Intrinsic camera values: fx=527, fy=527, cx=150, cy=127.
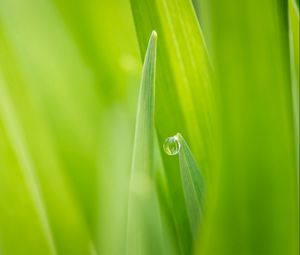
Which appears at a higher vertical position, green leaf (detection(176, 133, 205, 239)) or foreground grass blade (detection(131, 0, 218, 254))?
foreground grass blade (detection(131, 0, 218, 254))

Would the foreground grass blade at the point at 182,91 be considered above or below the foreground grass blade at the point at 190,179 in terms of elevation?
above

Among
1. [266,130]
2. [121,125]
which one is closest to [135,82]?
[121,125]

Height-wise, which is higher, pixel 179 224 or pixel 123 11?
pixel 123 11

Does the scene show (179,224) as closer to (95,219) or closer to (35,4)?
(95,219)

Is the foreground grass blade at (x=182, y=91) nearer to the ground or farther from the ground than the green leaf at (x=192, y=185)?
farther from the ground
